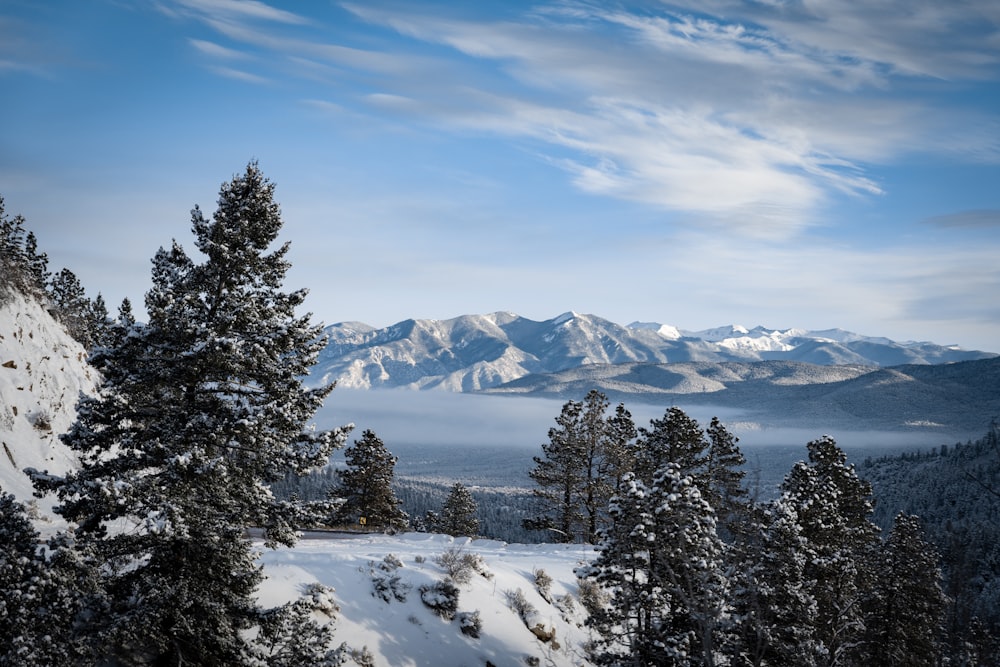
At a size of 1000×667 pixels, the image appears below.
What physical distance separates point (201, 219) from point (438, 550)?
17.9m

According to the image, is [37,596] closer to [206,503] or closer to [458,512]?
[206,503]

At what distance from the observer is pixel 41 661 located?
1096cm

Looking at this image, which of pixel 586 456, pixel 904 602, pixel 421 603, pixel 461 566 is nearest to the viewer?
pixel 421 603

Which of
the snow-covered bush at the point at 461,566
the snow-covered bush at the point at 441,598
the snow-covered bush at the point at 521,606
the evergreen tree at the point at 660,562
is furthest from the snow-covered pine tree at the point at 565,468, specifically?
the evergreen tree at the point at 660,562

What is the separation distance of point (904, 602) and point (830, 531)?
11.0 m

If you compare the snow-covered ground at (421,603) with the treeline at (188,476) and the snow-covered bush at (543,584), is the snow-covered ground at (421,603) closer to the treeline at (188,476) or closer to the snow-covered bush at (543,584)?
the snow-covered bush at (543,584)

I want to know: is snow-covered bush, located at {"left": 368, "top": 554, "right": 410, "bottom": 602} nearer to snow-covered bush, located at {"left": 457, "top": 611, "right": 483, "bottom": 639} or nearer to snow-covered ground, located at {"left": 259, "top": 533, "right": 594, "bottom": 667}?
snow-covered ground, located at {"left": 259, "top": 533, "right": 594, "bottom": 667}

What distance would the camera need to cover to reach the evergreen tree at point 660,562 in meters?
17.2

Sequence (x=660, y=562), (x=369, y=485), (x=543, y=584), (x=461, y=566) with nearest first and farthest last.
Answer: (x=660, y=562)
(x=461, y=566)
(x=543, y=584)
(x=369, y=485)

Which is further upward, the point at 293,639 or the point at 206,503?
the point at 206,503

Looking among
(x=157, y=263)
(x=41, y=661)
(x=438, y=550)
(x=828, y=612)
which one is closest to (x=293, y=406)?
(x=157, y=263)

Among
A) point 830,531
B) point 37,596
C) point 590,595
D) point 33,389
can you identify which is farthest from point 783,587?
point 33,389

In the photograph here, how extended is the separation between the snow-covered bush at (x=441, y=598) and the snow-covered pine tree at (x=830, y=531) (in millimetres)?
12497

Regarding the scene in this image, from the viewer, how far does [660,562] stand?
18.3 meters
